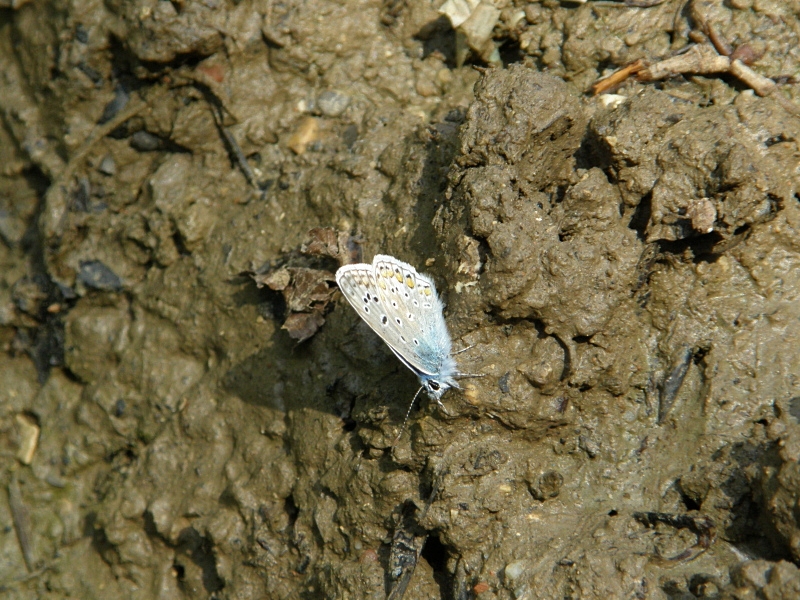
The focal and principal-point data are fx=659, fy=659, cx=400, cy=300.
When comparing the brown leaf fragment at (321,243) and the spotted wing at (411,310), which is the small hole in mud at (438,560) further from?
the brown leaf fragment at (321,243)

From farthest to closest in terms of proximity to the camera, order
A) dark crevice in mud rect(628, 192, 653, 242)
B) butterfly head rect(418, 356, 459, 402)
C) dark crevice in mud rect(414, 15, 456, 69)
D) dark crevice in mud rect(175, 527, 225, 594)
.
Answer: dark crevice in mud rect(414, 15, 456, 69) < dark crevice in mud rect(175, 527, 225, 594) < dark crevice in mud rect(628, 192, 653, 242) < butterfly head rect(418, 356, 459, 402)

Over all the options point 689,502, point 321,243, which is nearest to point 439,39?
point 321,243

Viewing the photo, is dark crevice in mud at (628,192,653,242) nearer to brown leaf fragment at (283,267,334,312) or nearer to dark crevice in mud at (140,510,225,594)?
brown leaf fragment at (283,267,334,312)

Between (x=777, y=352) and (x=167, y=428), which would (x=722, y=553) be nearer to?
(x=777, y=352)

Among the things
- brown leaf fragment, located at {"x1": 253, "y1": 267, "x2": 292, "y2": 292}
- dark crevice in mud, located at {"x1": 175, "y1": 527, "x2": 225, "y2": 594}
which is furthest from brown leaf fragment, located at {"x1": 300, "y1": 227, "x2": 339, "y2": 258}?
dark crevice in mud, located at {"x1": 175, "y1": 527, "x2": 225, "y2": 594}

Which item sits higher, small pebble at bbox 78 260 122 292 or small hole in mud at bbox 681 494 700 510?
small pebble at bbox 78 260 122 292
